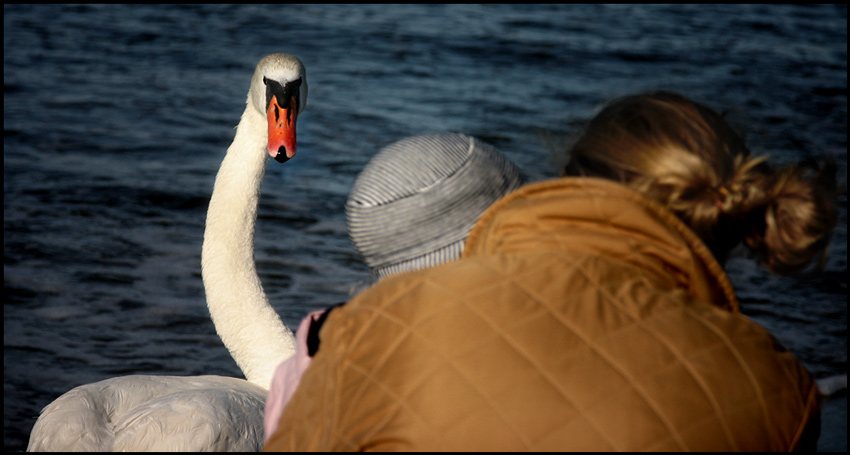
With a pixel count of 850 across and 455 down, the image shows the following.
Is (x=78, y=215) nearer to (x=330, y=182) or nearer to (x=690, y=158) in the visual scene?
(x=330, y=182)

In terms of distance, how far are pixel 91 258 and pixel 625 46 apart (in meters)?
9.22

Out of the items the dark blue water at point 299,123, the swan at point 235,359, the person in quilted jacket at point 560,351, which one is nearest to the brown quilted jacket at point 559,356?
the person in quilted jacket at point 560,351

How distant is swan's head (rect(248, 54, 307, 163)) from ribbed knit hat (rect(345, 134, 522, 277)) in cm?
209

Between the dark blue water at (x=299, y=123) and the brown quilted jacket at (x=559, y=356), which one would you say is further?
the dark blue water at (x=299, y=123)

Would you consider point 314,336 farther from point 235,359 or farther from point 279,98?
point 279,98

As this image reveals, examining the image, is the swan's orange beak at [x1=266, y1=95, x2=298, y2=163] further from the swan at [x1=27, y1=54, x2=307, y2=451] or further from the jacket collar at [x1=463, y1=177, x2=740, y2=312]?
the jacket collar at [x1=463, y1=177, x2=740, y2=312]

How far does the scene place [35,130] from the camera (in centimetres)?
825

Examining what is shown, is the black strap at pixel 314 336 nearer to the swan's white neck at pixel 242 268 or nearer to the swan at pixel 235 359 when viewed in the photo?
the swan at pixel 235 359

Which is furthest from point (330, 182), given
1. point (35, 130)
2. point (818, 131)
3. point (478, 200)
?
point (478, 200)

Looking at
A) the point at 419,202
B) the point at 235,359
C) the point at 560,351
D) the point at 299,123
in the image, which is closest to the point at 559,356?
the point at 560,351

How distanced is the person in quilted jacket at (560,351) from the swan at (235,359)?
150 cm

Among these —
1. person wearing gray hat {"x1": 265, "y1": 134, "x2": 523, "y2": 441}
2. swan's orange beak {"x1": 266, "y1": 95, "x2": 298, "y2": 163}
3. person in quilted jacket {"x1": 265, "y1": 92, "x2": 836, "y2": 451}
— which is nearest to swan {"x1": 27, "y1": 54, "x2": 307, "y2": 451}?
swan's orange beak {"x1": 266, "y1": 95, "x2": 298, "y2": 163}

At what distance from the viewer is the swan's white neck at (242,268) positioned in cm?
357

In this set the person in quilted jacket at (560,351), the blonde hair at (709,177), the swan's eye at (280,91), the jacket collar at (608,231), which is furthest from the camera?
the swan's eye at (280,91)
